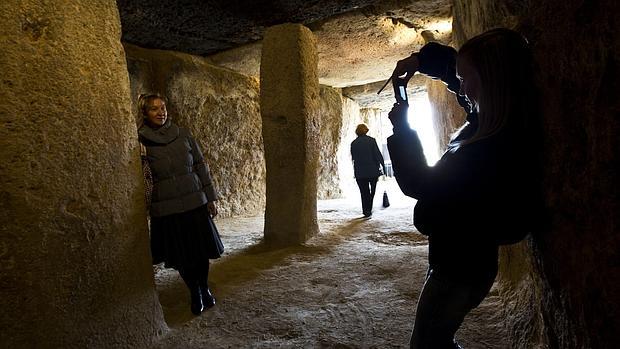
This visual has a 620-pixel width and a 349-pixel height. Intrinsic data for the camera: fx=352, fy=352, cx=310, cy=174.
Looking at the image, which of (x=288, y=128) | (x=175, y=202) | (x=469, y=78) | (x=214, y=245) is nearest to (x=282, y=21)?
(x=288, y=128)

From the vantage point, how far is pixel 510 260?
7.45 feet

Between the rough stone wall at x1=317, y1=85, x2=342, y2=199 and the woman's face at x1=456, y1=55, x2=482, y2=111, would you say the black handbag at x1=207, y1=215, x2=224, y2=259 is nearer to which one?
the woman's face at x1=456, y1=55, x2=482, y2=111

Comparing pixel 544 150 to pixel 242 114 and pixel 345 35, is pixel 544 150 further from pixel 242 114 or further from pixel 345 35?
pixel 242 114

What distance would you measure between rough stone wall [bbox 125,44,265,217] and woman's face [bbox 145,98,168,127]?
3034 mm

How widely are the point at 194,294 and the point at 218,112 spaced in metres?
4.12

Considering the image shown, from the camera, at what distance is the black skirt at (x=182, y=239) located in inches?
92.1

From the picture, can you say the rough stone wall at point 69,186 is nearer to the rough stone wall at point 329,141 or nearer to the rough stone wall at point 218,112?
the rough stone wall at point 218,112

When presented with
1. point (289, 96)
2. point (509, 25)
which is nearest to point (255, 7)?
point (289, 96)

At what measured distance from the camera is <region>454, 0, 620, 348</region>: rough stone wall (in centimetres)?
76

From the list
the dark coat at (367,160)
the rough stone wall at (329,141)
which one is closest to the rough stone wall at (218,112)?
the rough stone wall at (329,141)

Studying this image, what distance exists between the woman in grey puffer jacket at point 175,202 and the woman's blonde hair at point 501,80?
192 centimetres

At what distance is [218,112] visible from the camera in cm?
603

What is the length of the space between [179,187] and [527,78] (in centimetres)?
204

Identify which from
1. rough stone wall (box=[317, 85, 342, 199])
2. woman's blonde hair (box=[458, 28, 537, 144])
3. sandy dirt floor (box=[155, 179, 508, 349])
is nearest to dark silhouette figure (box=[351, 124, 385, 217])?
sandy dirt floor (box=[155, 179, 508, 349])
